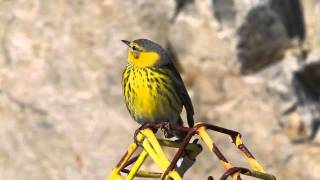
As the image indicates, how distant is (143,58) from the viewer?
213 inches

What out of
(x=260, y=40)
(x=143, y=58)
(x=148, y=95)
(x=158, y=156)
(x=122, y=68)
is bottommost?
(x=122, y=68)

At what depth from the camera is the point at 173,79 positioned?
5.64 metres

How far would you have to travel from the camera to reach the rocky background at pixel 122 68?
32.6 feet

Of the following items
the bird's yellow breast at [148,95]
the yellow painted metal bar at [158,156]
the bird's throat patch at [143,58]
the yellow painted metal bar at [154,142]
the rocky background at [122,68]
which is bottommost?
the rocky background at [122,68]

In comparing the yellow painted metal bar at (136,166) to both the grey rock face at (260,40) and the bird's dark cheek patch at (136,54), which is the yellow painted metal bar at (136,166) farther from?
the grey rock face at (260,40)

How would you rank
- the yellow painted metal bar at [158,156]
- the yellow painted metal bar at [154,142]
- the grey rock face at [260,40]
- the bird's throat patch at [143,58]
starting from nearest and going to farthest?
the yellow painted metal bar at [158,156] → the yellow painted metal bar at [154,142] → the bird's throat patch at [143,58] → the grey rock face at [260,40]

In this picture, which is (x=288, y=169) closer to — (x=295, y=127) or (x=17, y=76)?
(x=295, y=127)

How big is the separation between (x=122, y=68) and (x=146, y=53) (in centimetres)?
485

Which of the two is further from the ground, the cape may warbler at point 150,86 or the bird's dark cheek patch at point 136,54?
the bird's dark cheek patch at point 136,54

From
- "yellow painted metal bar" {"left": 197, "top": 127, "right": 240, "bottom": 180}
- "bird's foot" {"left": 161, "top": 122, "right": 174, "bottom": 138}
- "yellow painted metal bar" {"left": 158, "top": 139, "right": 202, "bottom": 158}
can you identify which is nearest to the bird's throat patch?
"bird's foot" {"left": 161, "top": 122, "right": 174, "bottom": 138}

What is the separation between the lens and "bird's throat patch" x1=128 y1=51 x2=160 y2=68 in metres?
5.39

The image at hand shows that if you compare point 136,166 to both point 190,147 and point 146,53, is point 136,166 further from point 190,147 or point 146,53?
point 146,53

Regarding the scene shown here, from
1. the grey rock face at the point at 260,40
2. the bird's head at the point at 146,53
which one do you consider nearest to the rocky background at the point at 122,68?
the grey rock face at the point at 260,40

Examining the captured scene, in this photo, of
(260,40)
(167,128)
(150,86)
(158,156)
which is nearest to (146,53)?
(150,86)
